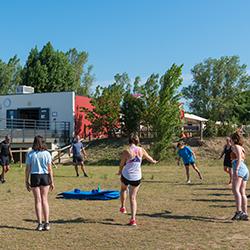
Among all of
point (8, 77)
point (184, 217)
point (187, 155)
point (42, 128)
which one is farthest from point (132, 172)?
point (8, 77)

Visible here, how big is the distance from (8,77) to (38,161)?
56.1 metres

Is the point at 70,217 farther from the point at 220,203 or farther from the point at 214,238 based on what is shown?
the point at 220,203

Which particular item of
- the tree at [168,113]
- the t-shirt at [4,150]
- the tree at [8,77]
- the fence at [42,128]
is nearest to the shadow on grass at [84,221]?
the t-shirt at [4,150]

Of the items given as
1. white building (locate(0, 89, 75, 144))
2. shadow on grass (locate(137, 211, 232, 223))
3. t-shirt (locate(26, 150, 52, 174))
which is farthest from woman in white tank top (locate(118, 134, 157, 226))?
white building (locate(0, 89, 75, 144))

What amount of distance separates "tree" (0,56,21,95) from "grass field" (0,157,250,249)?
50.8m

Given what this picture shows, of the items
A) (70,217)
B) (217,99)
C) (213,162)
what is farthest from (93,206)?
(217,99)

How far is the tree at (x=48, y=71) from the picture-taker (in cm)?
5253

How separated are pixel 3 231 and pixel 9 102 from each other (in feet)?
105

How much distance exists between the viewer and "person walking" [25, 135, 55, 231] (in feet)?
24.3

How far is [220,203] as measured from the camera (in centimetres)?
1040

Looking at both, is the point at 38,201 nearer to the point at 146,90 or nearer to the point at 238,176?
the point at 238,176

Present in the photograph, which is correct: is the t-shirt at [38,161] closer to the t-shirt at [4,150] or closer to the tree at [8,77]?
the t-shirt at [4,150]

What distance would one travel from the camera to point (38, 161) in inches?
293

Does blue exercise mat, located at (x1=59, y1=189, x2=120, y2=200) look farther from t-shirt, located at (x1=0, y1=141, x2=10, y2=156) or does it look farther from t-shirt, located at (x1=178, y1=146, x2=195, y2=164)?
t-shirt, located at (x1=0, y1=141, x2=10, y2=156)
